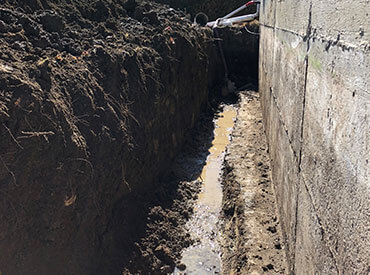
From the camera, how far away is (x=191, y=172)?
7.23 metres

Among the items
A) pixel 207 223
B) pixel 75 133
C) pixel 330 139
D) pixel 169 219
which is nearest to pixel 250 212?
pixel 207 223

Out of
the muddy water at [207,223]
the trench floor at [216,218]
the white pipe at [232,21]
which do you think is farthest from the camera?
the white pipe at [232,21]

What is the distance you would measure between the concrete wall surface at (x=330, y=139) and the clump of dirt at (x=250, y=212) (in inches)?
26.4

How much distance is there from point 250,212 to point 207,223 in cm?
85

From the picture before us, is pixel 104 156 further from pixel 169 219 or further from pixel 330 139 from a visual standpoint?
pixel 330 139

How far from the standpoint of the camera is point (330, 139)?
2.16m

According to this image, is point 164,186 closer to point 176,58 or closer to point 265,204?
point 265,204

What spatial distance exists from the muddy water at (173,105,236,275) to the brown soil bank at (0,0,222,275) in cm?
88

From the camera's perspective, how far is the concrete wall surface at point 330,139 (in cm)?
166

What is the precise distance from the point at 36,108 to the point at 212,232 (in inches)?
127

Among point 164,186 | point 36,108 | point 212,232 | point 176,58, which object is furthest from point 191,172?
point 36,108

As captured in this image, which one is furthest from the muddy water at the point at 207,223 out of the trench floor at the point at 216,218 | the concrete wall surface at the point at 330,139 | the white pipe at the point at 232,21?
the white pipe at the point at 232,21

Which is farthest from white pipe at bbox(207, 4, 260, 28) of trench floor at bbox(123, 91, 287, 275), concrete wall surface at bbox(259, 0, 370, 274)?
concrete wall surface at bbox(259, 0, 370, 274)

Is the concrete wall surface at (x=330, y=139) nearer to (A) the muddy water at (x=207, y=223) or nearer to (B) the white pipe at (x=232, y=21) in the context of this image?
(A) the muddy water at (x=207, y=223)
